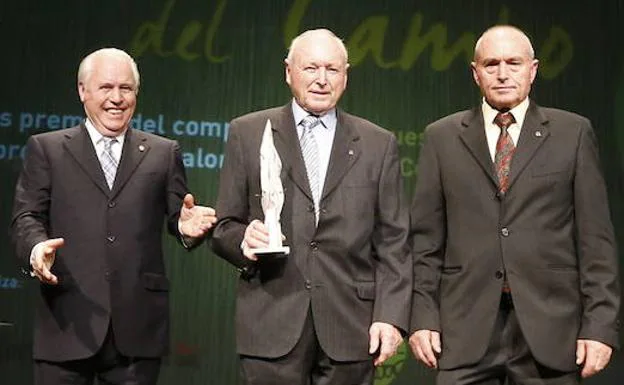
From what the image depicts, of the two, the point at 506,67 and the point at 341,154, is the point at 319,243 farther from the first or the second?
the point at 506,67

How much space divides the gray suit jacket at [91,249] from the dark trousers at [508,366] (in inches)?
39.9

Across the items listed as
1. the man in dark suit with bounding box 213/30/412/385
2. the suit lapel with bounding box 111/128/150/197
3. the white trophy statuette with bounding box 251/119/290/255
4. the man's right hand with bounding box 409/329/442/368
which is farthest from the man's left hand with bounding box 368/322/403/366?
the suit lapel with bounding box 111/128/150/197

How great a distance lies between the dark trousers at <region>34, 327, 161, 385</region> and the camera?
10.7ft

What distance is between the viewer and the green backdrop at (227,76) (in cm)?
540

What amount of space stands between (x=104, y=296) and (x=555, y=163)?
149cm

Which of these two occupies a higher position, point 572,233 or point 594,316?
point 572,233

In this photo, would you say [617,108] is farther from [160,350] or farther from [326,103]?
[160,350]

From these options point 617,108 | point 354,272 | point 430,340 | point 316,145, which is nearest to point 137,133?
point 316,145

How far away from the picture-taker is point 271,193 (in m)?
2.98

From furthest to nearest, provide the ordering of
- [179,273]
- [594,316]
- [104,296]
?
[179,273] < [104,296] < [594,316]

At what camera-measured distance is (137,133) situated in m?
3.56

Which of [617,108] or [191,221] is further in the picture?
[617,108]

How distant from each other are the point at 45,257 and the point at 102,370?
0.45m

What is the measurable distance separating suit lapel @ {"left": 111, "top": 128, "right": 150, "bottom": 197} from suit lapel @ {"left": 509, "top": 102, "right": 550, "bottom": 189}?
48.5 inches
